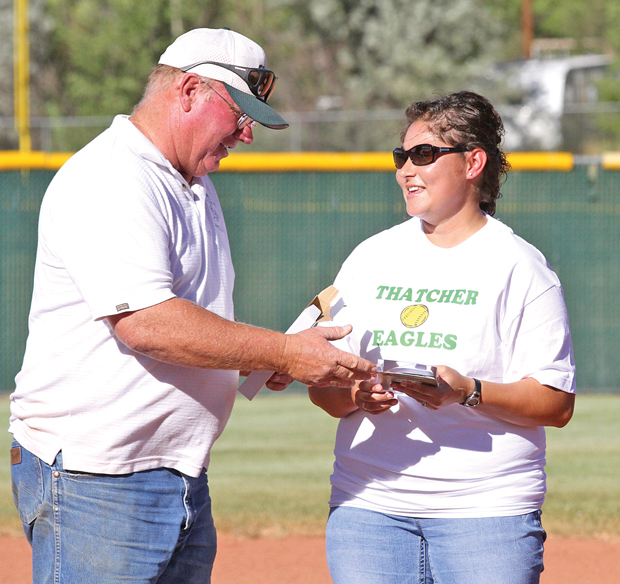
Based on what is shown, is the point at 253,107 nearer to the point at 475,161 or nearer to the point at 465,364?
the point at 475,161

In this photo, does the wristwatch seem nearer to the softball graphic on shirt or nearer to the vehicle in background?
the softball graphic on shirt

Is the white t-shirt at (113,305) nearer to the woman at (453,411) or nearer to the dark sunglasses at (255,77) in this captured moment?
the dark sunglasses at (255,77)

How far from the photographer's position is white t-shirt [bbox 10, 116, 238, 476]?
2209mm

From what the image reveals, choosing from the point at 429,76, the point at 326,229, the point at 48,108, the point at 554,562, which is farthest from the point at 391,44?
the point at 554,562

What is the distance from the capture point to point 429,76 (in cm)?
2338

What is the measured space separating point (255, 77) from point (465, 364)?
102 centimetres

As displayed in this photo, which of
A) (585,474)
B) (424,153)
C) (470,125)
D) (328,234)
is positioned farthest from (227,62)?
(328,234)

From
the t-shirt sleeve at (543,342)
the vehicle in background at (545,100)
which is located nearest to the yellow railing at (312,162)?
the t-shirt sleeve at (543,342)

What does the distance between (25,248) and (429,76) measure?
1652 cm

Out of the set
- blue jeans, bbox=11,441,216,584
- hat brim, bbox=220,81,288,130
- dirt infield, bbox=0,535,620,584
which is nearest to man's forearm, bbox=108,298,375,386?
blue jeans, bbox=11,441,216,584

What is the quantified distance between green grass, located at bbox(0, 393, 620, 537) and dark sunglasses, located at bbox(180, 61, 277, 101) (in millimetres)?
3314

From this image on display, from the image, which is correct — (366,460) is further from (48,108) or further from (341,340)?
(48,108)

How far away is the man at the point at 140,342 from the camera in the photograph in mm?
2215

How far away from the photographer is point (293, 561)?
4863 millimetres
